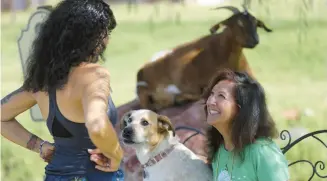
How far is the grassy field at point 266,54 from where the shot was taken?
4.46 meters

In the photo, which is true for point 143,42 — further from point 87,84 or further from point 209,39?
point 87,84

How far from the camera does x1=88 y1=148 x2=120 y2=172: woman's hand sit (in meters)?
2.09

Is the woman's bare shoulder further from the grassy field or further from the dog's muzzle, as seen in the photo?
the grassy field

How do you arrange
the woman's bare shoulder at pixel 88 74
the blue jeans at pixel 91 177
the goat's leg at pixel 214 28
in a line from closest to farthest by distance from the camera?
the woman's bare shoulder at pixel 88 74 → the blue jeans at pixel 91 177 → the goat's leg at pixel 214 28

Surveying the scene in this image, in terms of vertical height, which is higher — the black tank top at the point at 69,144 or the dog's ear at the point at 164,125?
the black tank top at the point at 69,144

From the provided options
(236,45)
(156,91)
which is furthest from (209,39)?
(156,91)

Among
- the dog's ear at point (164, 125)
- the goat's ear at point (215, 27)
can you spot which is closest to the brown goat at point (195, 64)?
the goat's ear at point (215, 27)

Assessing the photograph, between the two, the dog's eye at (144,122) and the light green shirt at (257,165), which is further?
the dog's eye at (144,122)

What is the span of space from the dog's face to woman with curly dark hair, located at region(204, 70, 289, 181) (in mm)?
254

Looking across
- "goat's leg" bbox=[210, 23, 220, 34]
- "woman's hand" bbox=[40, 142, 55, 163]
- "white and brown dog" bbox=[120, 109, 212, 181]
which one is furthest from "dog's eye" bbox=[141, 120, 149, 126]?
"goat's leg" bbox=[210, 23, 220, 34]

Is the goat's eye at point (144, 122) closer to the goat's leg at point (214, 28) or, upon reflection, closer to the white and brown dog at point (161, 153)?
the white and brown dog at point (161, 153)

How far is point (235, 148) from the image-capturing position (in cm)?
231

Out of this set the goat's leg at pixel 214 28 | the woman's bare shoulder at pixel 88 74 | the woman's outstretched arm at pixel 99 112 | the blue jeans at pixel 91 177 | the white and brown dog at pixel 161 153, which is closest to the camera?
the woman's outstretched arm at pixel 99 112

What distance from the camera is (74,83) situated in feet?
6.78
